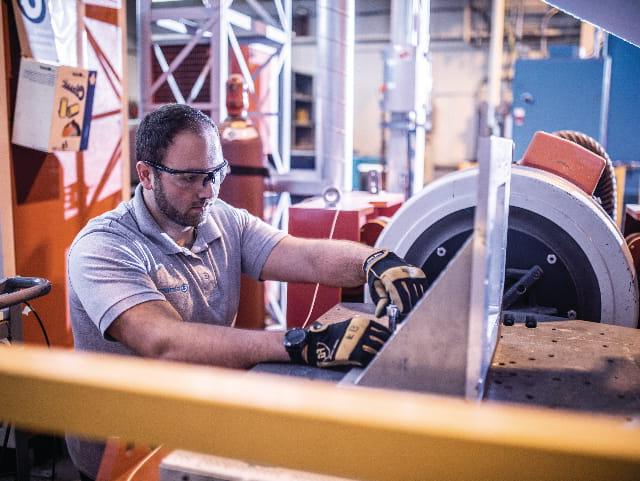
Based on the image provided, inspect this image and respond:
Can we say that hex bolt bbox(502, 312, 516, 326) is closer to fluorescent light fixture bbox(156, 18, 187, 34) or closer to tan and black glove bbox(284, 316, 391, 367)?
tan and black glove bbox(284, 316, 391, 367)

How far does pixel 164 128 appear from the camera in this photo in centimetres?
181

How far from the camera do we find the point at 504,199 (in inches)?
51.7

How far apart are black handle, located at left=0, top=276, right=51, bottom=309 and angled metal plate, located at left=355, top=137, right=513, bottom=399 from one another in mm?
1230

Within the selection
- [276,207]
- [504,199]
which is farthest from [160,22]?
[504,199]

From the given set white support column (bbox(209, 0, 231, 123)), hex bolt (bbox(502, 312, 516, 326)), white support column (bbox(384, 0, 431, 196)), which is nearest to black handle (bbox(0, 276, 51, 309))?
hex bolt (bbox(502, 312, 516, 326))

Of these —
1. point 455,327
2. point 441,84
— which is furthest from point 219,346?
point 441,84

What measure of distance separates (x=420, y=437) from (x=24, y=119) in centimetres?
291

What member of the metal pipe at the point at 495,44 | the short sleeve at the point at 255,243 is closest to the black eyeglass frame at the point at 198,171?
the short sleeve at the point at 255,243

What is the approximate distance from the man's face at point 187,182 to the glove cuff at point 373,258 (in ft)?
1.74

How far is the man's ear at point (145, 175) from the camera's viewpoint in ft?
6.21

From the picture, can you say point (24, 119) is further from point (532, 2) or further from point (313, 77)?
point (532, 2)

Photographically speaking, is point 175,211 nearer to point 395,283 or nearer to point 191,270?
point 191,270

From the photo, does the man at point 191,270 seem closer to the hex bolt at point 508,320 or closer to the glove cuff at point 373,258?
the glove cuff at point 373,258

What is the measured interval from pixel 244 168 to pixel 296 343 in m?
2.74
